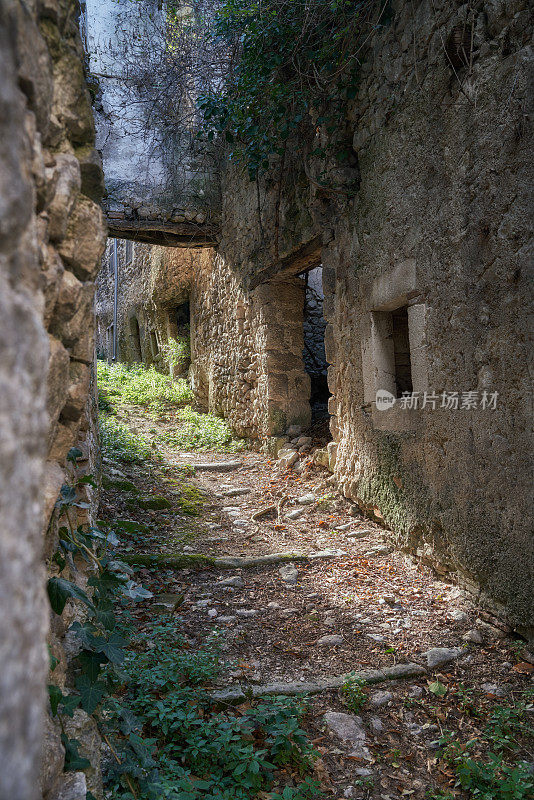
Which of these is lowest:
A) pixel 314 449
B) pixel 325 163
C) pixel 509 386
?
pixel 314 449

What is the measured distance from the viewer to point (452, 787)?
181cm

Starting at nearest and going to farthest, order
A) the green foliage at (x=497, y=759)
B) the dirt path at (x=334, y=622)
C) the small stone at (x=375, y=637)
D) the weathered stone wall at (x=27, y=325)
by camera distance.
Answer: the weathered stone wall at (x=27, y=325) → the green foliage at (x=497, y=759) → the dirt path at (x=334, y=622) → the small stone at (x=375, y=637)

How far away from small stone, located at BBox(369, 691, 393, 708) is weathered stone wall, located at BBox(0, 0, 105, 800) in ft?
4.93

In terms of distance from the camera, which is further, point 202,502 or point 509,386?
point 202,502

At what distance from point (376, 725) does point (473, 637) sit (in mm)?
735

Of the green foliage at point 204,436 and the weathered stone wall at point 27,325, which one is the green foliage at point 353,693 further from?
the green foliage at point 204,436

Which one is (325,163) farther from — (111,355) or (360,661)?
(111,355)

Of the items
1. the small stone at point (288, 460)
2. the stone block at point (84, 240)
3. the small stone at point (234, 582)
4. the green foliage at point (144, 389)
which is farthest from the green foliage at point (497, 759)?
the green foliage at point (144, 389)

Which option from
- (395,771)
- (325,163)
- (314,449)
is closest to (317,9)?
(325,163)

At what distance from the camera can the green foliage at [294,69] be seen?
391cm

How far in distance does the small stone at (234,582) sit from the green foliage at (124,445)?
104 inches

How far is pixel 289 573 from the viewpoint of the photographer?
11.3 feet

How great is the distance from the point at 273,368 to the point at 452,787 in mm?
4587

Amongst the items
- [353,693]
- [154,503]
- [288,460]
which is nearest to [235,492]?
[288,460]
